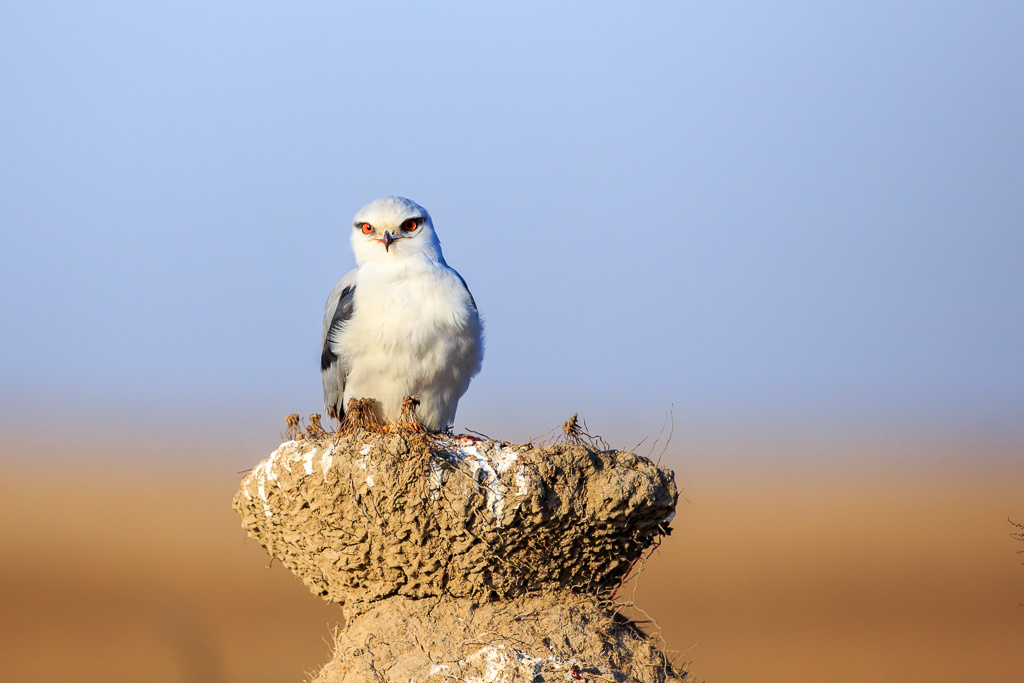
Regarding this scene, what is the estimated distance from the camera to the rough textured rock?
17.3ft

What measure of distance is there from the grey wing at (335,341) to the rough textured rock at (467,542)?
1.82m

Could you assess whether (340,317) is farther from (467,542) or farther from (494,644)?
(494,644)

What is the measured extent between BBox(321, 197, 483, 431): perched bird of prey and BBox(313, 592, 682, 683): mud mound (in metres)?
1.95

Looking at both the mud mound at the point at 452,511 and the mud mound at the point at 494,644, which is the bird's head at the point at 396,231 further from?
the mud mound at the point at 494,644

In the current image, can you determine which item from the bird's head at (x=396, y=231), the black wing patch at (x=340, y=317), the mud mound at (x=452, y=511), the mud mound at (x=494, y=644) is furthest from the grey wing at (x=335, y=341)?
the mud mound at (x=494, y=644)

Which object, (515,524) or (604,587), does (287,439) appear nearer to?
(515,524)

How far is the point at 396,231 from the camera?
289 inches

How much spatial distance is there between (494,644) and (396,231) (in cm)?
325

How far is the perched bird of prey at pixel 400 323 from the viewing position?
6973mm

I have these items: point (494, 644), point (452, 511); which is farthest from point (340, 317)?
point (494, 644)

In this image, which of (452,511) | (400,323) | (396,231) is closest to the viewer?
(452,511)

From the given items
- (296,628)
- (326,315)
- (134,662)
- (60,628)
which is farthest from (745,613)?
(326,315)

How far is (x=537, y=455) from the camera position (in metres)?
5.44

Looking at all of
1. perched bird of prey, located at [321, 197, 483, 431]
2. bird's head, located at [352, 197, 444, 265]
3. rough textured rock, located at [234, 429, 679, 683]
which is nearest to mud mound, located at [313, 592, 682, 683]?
rough textured rock, located at [234, 429, 679, 683]
